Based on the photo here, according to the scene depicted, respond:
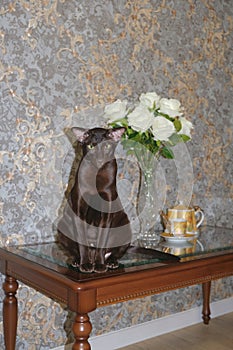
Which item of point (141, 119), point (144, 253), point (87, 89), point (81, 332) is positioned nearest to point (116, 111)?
point (141, 119)

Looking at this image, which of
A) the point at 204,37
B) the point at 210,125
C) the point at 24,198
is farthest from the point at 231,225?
the point at 24,198

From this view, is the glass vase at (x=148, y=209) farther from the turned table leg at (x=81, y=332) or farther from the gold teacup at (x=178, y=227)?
the turned table leg at (x=81, y=332)

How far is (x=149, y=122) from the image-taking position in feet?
5.82

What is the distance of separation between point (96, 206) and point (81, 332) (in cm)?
44

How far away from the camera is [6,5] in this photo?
6.06 feet

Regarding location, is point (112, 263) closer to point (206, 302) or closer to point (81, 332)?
point (81, 332)

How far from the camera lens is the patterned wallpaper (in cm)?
189

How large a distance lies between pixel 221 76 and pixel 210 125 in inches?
13.6

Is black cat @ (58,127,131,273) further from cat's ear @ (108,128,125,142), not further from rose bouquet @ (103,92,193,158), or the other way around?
Answer: rose bouquet @ (103,92,193,158)

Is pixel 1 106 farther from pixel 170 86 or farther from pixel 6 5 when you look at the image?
pixel 170 86

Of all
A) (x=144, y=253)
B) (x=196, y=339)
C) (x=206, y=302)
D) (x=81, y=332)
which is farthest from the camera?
(x=206, y=302)

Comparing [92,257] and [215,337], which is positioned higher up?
[92,257]

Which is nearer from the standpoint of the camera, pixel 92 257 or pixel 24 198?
pixel 92 257

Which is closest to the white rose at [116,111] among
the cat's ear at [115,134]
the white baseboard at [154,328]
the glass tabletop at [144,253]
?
the cat's ear at [115,134]
